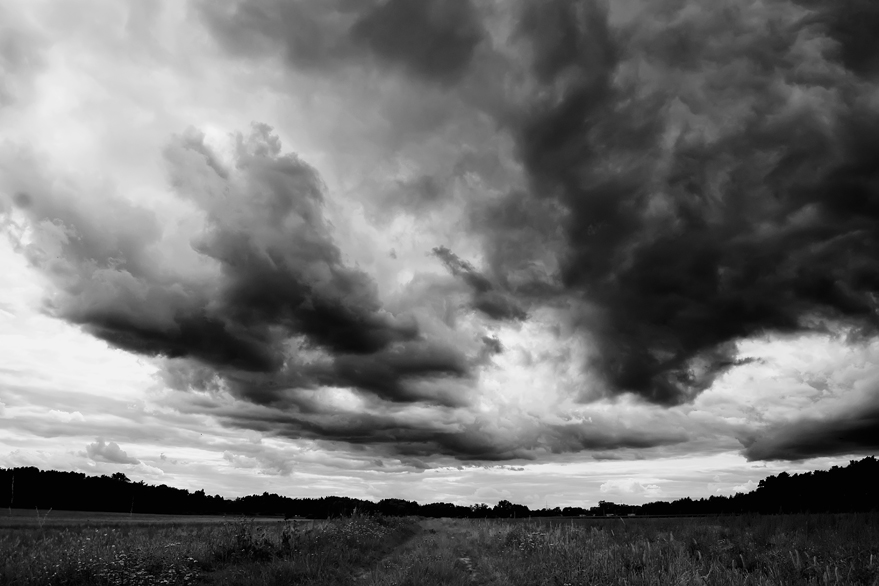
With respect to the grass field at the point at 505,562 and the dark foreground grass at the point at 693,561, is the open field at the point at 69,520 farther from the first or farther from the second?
the dark foreground grass at the point at 693,561

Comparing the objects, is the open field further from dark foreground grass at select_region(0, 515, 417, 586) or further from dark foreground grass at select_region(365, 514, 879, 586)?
dark foreground grass at select_region(365, 514, 879, 586)

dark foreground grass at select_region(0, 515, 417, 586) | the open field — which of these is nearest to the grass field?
dark foreground grass at select_region(0, 515, 417, 586)

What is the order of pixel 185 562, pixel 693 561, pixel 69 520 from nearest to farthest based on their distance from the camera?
pixel 693 561 → pixel 185 562 → pixel 69 520

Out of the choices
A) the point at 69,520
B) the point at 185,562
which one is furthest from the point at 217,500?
the point at 185,562

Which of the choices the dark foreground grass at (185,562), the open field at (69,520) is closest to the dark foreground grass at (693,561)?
the dark foreground grass at (185,562)

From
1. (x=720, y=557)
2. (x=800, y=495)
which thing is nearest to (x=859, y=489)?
(x=800, y=495)

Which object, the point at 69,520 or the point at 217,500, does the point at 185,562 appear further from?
the point at 217,500

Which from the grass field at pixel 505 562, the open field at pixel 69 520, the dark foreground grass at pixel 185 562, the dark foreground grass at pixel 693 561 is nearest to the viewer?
the dark foreground grass at pixel 693 561

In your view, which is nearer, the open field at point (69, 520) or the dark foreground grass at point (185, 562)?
the dark foreground grass at point (185, 562)

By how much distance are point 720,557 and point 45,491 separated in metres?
116

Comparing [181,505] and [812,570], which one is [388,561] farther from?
[181,505]

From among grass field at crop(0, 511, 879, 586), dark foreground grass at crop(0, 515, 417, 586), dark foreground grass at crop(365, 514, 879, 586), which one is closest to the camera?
dark foreground grass at crop(365, 514, 879, 586)

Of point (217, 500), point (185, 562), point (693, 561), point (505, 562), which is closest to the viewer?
point (693, 561)

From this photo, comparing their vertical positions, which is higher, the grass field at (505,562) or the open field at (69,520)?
the grass field at (505,562)
